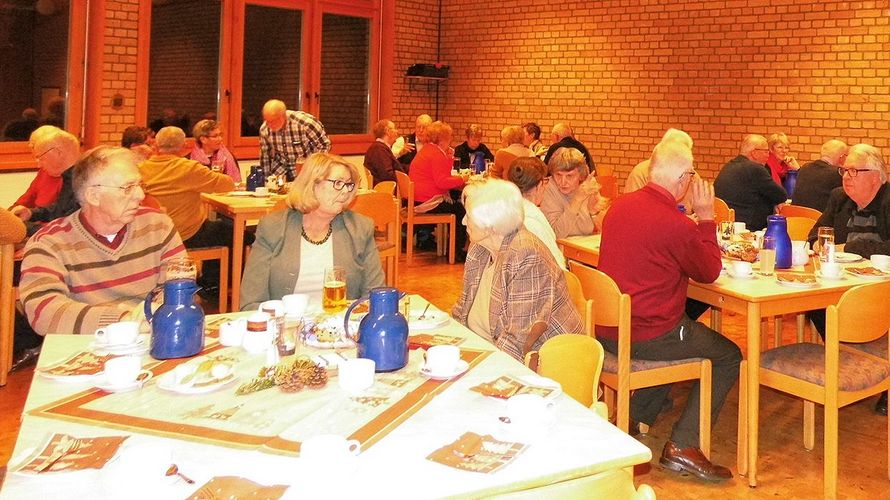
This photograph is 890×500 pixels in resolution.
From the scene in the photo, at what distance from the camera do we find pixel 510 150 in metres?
8.87

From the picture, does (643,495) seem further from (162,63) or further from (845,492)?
(162,63)

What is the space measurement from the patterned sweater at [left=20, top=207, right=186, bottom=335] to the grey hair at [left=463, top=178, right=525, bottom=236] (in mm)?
1155

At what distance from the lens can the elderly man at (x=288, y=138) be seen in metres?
7.78

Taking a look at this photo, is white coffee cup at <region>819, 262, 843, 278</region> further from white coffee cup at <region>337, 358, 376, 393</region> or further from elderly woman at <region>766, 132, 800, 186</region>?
elderly woman at <region>766, 132, 800, 186</region>

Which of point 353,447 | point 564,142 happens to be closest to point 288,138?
point 564,142

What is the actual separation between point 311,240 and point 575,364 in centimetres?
145

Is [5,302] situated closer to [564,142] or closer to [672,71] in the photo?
[564,142]

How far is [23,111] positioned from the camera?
25.4 ft

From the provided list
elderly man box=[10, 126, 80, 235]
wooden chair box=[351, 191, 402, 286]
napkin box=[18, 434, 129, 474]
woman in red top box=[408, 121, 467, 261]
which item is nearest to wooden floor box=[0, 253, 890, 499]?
elderly man box=[10, 126, 80, 235]

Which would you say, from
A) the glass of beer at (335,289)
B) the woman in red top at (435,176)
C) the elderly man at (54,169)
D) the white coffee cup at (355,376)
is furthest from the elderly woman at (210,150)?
the white coffee cup at (355,376)

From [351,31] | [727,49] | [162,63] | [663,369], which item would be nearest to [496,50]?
[351,31]

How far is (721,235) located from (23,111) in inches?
246

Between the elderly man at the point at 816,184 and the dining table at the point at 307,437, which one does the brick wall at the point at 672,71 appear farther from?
the dining table at the point at 307,437

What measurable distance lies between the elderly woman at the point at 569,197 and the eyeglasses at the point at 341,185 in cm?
184
